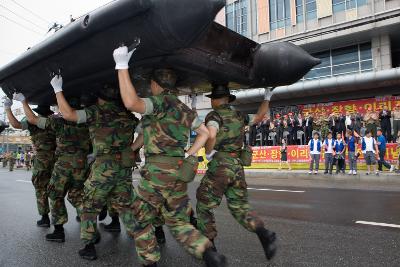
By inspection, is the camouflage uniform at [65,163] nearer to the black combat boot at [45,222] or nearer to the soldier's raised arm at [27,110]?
the soldier's raised arm at [27,110]

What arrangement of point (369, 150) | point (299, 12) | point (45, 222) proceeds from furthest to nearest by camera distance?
point (299, 12), point (369, 150), point (45, 222)

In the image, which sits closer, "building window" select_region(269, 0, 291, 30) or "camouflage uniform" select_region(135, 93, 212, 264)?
"camouflage uniform" select_region(135, 93, 212, 264)

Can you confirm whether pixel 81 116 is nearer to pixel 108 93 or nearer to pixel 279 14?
pixel 108 93

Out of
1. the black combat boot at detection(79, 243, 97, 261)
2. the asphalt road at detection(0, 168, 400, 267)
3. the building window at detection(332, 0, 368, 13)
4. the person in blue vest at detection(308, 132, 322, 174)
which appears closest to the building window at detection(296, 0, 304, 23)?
the building window at detection(332, 0, 368, 13)

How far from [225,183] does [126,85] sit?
4.34ft

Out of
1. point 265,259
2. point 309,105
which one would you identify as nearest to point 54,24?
Result: point 265,259

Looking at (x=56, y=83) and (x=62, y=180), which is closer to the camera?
(x=56, y=83)

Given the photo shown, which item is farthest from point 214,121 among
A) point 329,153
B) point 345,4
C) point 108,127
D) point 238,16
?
point 238,16

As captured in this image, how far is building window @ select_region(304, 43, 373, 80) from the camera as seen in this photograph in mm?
19719

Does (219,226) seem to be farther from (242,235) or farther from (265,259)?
(265,259)

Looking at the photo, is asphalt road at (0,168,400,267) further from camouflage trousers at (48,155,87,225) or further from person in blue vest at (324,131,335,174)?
person in blue vest at (324,131,335,174)

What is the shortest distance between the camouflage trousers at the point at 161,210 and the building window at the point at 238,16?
22.7 metres

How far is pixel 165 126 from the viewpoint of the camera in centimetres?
287

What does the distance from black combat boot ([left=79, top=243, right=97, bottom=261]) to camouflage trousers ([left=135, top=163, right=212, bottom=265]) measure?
892mm
